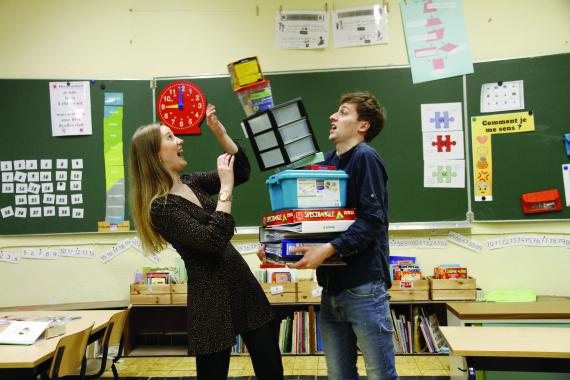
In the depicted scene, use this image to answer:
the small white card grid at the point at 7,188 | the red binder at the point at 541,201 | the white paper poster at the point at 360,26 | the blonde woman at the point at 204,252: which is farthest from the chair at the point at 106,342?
the red binder at the point at 541,201

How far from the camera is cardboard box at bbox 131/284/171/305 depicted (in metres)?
3.61

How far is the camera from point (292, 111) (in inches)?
Result: 65.3

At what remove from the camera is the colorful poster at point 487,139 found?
144 inches

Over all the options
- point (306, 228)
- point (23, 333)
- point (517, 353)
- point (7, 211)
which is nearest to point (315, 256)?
point (306, 228)

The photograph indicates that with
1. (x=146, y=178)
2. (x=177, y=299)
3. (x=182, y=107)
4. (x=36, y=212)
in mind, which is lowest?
(x=177, y=299)

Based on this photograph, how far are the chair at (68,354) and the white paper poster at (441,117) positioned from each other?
9.62 feet

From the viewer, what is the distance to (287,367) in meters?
3.33

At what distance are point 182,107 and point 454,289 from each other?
2717mm

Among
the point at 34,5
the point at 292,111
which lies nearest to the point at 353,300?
the point at 292,111

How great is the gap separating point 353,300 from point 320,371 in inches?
74.9

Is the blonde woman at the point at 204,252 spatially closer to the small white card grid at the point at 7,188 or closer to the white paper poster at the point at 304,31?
the white paper poster at the point at 304,31

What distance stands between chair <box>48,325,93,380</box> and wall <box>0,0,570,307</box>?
1821mm

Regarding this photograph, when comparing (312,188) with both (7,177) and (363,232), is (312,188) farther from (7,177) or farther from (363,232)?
(7,177)

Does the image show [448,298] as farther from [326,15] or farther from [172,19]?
[172,19]
